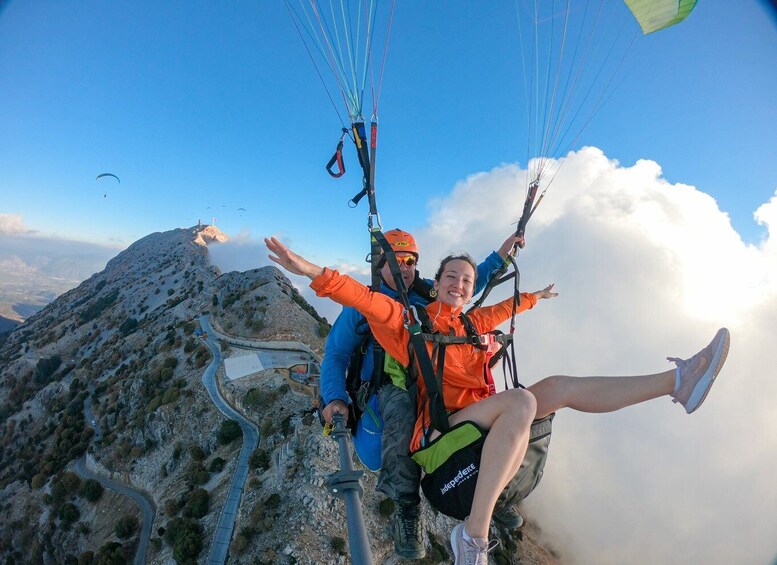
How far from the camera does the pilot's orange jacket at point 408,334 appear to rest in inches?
132

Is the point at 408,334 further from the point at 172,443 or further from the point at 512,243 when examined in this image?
the point at 172,443

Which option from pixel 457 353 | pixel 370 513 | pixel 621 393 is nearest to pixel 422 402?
pixel 457 353

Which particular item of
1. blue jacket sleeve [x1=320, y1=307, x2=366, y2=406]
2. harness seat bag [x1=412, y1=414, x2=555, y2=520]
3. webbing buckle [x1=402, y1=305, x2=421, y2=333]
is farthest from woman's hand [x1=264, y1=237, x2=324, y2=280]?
blue jacket sleeve [x1=320, y1=307, x2=366, y2=406]

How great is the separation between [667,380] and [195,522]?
26.1 meters

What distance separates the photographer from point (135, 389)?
43.3 meters

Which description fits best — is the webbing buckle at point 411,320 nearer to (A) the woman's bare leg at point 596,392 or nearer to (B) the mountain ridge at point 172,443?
(A) the woman's bare leg at point 596,392

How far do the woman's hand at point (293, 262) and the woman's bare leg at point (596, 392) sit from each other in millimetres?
2559

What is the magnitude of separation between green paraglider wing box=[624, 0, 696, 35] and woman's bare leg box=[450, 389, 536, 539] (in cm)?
724

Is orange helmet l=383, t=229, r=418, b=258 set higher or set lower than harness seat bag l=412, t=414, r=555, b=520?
higher

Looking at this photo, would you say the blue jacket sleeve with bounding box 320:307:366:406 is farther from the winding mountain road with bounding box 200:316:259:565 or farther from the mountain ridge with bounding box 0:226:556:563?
the winding mountain road with bounding box 200:316:259:565

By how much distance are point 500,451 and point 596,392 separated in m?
1.38

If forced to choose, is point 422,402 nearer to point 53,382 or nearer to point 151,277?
point 53,382

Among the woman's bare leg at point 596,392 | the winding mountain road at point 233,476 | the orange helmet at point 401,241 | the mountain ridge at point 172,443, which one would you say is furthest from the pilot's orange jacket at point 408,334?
the winding mountain road at point 233,476

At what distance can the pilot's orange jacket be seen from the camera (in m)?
3.35
